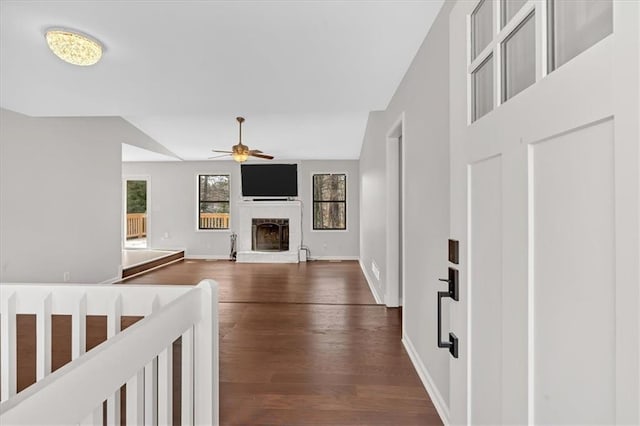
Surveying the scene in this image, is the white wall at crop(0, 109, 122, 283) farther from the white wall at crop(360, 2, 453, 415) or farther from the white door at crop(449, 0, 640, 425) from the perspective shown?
the white door at crop(449, 0, 640, 425)

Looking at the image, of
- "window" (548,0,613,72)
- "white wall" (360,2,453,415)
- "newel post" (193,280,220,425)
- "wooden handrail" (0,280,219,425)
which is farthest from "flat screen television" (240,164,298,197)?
"window" (548,0,613,72)

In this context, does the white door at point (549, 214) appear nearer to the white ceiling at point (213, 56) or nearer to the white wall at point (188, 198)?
the white ceiling at point (213, 56)

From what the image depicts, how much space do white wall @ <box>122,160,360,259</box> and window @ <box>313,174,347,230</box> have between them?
13cm

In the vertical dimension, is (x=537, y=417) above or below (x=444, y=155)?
below

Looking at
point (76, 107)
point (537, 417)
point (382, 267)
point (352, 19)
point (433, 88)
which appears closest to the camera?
point (537, 417)

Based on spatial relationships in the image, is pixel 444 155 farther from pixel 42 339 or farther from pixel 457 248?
pixel 42 339

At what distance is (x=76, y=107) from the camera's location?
3715mm

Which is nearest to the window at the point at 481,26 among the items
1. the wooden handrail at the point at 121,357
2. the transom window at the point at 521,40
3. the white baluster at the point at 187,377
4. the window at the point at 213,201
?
the transom window at the point at 521,40

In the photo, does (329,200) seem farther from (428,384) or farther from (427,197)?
(428,384)

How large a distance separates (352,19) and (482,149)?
5.75ft

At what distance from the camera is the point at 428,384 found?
2123mm

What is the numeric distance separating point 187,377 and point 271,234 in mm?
6654

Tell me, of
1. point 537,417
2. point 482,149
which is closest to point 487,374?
point 537,417

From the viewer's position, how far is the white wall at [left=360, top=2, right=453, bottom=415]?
1859mm
